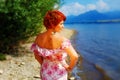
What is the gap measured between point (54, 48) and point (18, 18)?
10.9 meters

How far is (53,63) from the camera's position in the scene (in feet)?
22.8

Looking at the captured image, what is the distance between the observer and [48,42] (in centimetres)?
679

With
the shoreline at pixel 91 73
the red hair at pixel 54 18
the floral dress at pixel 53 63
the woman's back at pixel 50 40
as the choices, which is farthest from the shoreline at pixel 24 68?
the red hair at pixel 54 18

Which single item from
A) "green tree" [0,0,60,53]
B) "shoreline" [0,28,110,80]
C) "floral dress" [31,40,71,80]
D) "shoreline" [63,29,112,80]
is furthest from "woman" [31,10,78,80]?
"green tree" [0,0,60,53]

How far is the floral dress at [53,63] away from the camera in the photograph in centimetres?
679

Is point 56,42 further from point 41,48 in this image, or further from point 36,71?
point 36,71

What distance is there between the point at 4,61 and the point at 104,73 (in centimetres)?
504

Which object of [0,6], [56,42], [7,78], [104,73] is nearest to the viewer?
[56,42]

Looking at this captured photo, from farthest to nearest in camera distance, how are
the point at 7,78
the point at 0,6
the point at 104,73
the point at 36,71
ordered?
the point at 104,73
the point at 0,6
the point at 36,71
the point at 7,78

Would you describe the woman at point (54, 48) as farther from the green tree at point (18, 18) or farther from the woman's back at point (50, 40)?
the green tree at point (18, 18)

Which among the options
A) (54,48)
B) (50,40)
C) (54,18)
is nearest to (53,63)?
(54,48)

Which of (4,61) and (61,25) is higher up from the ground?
(61,25)

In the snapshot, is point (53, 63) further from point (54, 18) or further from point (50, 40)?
point (54, 18)

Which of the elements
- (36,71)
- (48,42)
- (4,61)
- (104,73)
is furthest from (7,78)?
(48,42)
